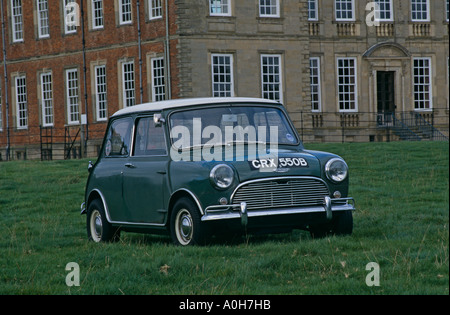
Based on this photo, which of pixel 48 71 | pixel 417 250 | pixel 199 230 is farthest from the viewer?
pixel 48 71

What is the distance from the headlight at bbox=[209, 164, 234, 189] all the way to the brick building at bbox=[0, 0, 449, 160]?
28363 mm

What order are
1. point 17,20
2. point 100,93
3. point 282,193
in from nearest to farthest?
point 282,193 → point 100,93 → point 17,20

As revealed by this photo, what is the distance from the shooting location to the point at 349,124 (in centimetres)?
4350

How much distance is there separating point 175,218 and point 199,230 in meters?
0.57

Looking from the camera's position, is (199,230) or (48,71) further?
(48,71)

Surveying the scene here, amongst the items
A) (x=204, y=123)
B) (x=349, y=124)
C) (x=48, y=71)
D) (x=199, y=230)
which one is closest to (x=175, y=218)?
(x=199, y=230)

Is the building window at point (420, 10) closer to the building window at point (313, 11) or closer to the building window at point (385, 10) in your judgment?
the building window at point (385, 10)

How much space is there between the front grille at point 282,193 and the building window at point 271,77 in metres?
29.5

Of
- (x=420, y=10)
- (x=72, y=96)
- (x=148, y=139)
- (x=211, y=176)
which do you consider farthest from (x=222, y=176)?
(x=420, y=10)

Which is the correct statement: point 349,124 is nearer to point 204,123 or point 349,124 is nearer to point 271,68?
point 271,68

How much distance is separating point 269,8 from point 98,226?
96.2ft

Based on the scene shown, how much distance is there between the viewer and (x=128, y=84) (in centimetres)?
4225

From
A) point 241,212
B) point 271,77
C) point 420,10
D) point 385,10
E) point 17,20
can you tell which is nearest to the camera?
point 241,212

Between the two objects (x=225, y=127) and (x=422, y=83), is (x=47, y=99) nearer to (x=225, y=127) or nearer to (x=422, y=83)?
(x=422, y=83)
